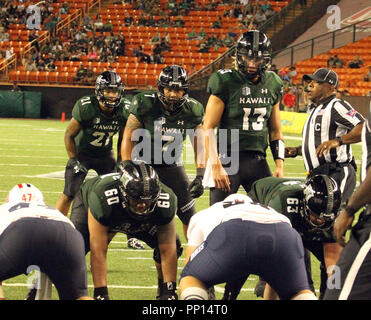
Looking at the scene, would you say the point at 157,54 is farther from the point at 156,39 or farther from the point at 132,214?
the point at 132,214

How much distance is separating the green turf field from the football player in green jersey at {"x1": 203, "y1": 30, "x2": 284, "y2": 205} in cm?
85

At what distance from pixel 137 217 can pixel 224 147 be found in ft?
4.32

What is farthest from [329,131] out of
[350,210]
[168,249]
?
[350,210]

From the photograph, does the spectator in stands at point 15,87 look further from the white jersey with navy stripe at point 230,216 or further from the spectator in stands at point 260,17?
the white jersey with navy stripe at point 230,216

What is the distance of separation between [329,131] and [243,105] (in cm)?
91

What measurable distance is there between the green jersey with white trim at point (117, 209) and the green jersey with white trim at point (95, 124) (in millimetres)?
2170

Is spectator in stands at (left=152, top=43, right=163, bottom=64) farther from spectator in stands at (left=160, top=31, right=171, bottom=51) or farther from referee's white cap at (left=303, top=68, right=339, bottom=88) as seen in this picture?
referee's white cap at (left=303, top=68, right=339, bottom=88)

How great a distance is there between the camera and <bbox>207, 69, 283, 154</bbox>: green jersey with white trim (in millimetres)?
5770

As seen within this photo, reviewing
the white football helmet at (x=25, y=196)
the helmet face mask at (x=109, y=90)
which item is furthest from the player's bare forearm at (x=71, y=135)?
the white football helmet at (x=25, y=196)

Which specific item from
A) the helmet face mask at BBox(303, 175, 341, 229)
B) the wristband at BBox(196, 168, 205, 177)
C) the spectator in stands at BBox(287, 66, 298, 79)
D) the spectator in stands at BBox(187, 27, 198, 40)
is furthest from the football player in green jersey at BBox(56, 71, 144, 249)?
the spectator in stands at BBox(187, 27, 198, 40)

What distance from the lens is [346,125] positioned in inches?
246

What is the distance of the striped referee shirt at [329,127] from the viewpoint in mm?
6215
